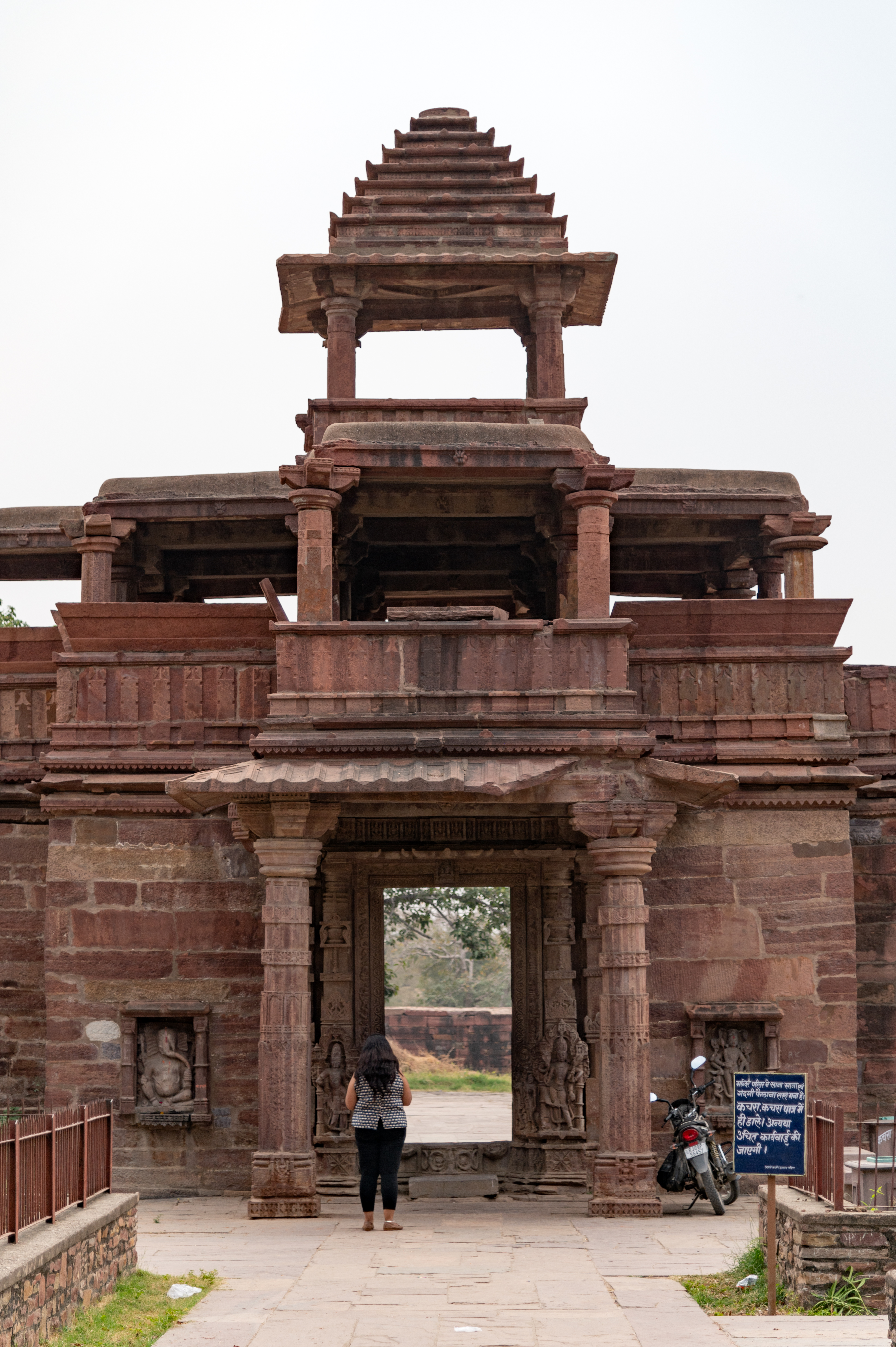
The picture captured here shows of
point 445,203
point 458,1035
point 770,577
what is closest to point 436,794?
point 770,577

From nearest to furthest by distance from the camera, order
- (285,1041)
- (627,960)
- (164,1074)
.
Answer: (285,1041) < (627,960) < (164,1074)

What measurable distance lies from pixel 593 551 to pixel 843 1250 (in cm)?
638

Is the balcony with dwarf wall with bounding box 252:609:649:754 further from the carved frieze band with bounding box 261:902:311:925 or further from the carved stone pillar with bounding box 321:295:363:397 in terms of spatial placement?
the carved stone pillar with bounding box 321:295:363:397

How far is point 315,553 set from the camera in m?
13.8

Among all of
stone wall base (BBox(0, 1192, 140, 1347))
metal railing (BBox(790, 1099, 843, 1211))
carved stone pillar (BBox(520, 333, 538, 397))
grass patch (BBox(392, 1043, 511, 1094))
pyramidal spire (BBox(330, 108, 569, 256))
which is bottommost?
grass patch (BBox(392, 1043, 511, 1094))

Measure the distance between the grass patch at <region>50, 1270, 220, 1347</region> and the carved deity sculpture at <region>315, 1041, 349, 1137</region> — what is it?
4.73m

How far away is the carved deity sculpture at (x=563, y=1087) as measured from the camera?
15.2 meters

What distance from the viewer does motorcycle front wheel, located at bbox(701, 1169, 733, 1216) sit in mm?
13086

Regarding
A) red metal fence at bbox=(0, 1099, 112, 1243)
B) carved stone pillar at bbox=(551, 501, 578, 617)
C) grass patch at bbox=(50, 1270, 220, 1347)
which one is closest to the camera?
red metal fence at bbox=(0, 1099, 112, 1243)

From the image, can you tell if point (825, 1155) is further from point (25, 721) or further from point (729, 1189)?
point (25, 721)

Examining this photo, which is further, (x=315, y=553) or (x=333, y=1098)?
(x=333, y=1098)

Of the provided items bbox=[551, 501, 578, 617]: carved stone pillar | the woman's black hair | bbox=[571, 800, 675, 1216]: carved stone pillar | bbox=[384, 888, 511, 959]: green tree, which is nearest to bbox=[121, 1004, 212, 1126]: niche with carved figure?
the woman's black hair

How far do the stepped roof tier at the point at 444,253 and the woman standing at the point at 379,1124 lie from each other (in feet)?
28.9

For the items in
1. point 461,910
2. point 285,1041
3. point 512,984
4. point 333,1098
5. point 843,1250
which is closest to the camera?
point 843,1250
